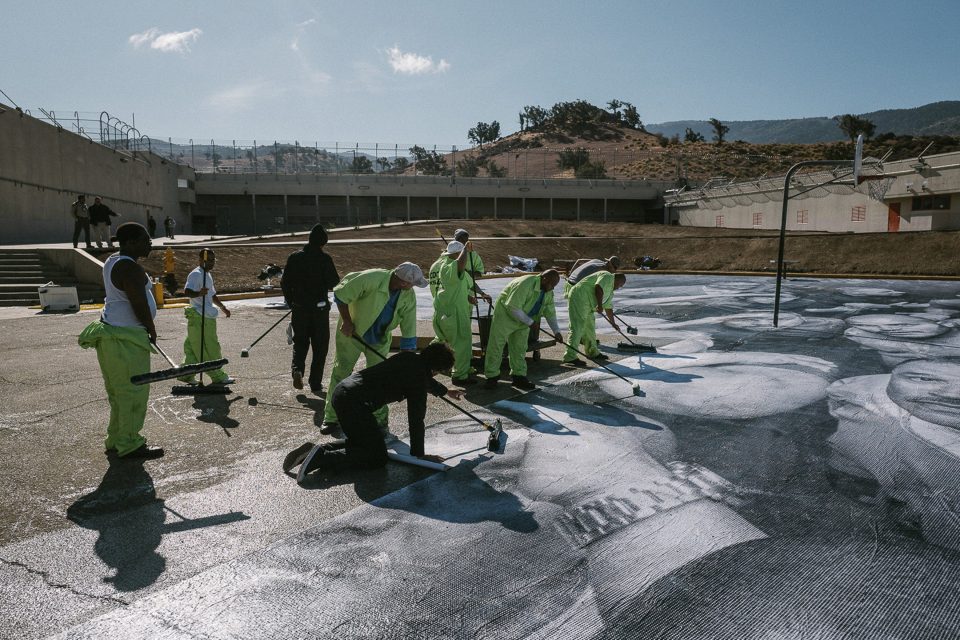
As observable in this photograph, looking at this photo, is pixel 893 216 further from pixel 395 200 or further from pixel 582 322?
pixel 395 200

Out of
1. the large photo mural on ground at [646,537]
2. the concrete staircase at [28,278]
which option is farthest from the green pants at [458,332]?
the concrete staircase at [28,278]

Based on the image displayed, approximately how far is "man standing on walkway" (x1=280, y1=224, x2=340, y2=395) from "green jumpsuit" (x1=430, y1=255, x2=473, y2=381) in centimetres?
132

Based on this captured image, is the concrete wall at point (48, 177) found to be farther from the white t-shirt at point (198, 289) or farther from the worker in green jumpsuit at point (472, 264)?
the worker in green jumpsuit at point (472, 264)

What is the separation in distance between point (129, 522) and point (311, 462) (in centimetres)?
122

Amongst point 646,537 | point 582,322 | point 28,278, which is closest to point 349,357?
point 646,537

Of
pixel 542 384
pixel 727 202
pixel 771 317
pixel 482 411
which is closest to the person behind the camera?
pixel 482 411

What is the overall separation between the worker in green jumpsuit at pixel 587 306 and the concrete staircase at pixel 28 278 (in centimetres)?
1298

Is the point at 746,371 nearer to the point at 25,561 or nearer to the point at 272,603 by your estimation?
the point at 272,603

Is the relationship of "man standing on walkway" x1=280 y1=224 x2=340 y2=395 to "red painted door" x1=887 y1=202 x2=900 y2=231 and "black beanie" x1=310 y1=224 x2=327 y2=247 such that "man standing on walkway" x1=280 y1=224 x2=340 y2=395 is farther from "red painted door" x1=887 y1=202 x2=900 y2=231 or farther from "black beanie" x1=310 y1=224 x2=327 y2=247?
"red painted door" x1=887 y1=202 x2=900 y2=231

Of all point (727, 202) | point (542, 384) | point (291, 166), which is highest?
point (291, 166)

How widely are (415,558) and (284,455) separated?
2130 mm

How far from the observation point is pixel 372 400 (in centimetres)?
489

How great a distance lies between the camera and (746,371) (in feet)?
28.2

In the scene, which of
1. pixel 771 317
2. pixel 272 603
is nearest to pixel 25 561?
pixel 272 603
